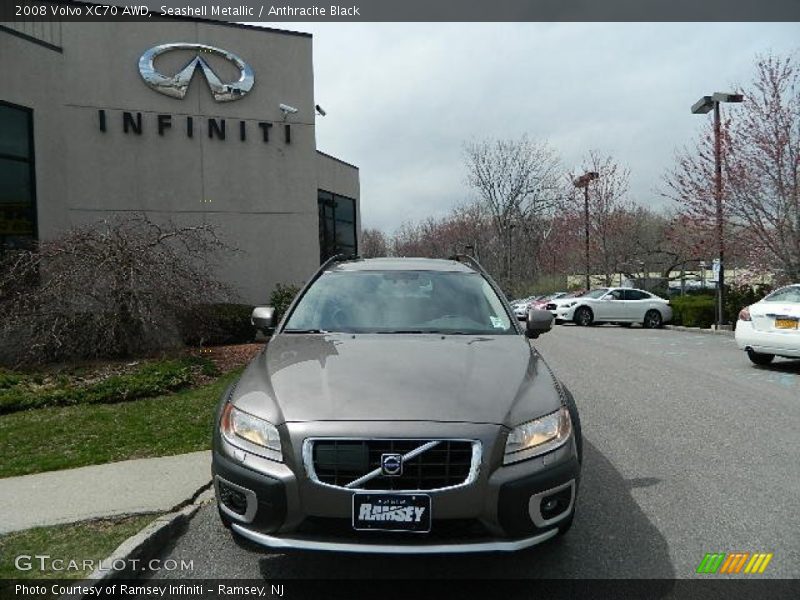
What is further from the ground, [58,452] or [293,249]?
[293,249]

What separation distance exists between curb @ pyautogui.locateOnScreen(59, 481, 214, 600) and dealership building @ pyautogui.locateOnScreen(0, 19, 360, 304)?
11.1 meters

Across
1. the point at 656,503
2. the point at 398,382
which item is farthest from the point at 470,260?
the point at 398,382

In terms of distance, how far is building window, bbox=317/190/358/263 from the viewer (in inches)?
851

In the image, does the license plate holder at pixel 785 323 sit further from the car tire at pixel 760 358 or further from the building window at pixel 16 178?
the building window at pixel 16 178

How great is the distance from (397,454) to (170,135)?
15.3m

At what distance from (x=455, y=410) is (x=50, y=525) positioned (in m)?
2.63

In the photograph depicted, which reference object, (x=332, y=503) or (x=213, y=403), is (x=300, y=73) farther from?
(x=332, y=503)

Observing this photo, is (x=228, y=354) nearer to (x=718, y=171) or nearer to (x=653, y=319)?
(x=718, y=171)

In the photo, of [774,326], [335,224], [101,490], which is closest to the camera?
[101,490]

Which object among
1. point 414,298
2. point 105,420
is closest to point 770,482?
point 414,298

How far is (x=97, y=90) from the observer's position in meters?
15.2

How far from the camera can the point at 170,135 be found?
52.5ft

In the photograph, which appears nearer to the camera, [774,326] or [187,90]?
[774,326]

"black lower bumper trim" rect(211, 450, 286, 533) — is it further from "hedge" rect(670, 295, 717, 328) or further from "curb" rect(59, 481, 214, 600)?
"hedge" rect(670, 295, 717, 328)
